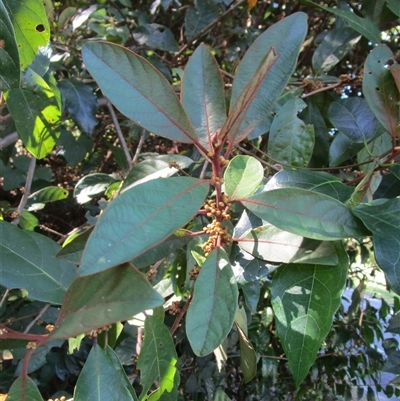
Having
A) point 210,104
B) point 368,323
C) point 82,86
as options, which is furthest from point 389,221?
point 368,323

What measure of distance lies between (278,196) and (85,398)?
1.14ft

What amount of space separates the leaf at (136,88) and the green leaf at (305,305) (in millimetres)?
243

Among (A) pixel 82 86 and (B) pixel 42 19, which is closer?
(B) pixel 42 19

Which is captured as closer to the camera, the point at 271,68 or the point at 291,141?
the point at 271,68

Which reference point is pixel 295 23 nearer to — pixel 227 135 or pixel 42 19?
pixel 227 135

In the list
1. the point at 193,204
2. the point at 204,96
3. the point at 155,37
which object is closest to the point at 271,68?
the point at 204,96

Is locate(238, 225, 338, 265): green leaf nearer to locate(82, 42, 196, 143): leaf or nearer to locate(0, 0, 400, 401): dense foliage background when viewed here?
locate(0, 0, 400, 401): dense foliage background

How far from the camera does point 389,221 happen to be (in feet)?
Result: 1.78

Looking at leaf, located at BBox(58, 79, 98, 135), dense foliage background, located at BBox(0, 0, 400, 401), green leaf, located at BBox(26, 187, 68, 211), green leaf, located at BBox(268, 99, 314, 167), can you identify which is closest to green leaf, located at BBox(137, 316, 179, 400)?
dense foliage background, located at BBox(0, 0, 400, 401)

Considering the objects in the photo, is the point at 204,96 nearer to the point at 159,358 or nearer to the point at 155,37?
the point at 159,358

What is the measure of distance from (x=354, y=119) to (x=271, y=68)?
0.40m

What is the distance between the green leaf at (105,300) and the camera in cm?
40

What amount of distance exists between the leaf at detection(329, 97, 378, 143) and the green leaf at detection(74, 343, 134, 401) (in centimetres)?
62

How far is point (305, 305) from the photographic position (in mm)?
550
